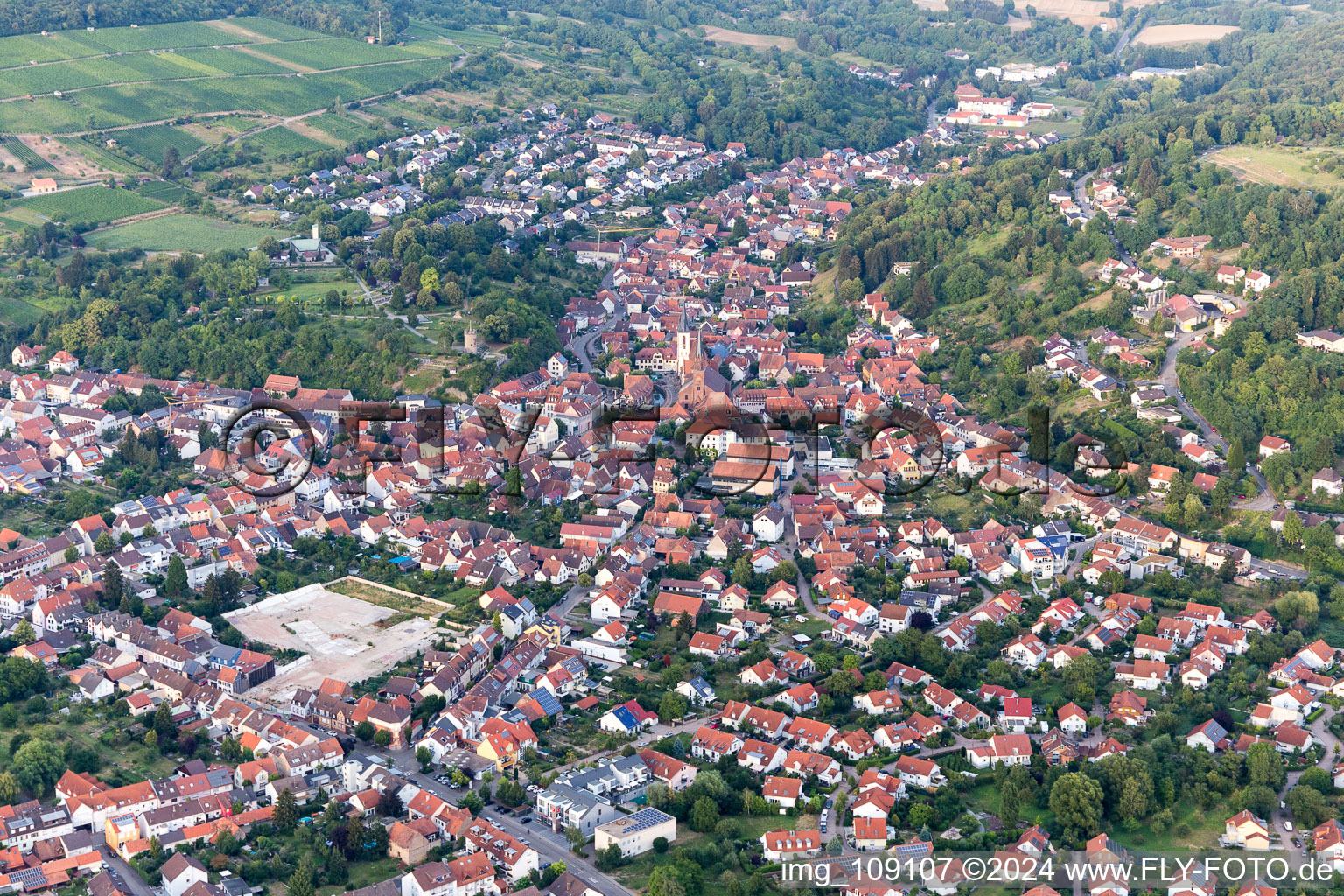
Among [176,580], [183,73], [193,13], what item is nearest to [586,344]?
→ [176,580]

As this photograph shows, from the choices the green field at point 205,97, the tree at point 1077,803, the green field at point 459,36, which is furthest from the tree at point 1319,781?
the green field at point 459,36

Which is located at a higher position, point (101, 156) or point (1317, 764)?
point (101, 156)

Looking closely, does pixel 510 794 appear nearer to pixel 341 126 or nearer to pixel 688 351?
pixel 688 351

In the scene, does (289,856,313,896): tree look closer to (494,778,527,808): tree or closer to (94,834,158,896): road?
(94,834,158,896): road

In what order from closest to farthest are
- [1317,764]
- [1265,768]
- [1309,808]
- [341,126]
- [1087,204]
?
[1309,808], [1265,768], [1317,764], [1087,204], [341,126]

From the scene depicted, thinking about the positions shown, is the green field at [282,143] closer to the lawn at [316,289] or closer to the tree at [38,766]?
the lawn at [316,289]

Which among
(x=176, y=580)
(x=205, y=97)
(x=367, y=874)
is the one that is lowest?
(x=176, y=580)

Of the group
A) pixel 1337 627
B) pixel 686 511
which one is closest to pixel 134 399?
pixel 686 511
